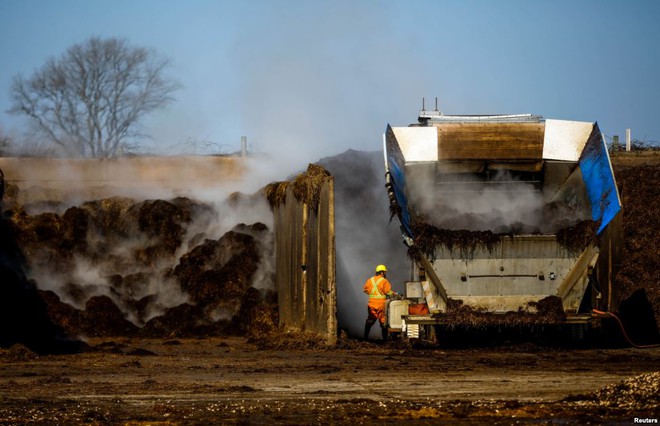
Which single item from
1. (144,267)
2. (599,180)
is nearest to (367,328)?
(599,180)

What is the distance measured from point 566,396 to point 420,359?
15.0 feet

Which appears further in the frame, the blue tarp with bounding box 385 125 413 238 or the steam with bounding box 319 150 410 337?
the steam with bounding box 319 150 410 337

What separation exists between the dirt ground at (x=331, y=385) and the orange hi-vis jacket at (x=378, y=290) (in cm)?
105

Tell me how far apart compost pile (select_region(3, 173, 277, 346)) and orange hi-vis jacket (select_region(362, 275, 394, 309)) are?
2575 mm

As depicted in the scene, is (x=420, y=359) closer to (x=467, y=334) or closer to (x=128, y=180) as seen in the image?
(x=467, y=334)

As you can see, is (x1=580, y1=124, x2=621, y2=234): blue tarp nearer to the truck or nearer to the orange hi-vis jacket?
the truck

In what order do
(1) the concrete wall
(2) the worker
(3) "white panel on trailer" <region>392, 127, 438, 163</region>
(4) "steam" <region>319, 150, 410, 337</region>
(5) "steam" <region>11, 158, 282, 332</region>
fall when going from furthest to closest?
(5) "steam" <region>11, 158, 282, 332</region>
(4) "steam" <region>319, 150, 410, 337</region>
(2) the worker
(3) "white panel on trailer" <region>392, 127, 438, 163</region>
(1) the concrete wall

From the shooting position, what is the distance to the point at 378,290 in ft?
57.5

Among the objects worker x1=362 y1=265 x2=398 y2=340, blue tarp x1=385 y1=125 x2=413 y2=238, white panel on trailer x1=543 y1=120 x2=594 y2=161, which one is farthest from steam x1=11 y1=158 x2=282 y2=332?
white panel on trailer x1=543 y1=120 x2=594 y2=161

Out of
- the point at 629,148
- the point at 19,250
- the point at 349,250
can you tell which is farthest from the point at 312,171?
the point at 629,148

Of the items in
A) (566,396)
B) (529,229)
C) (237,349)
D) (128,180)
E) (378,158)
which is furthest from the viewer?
(128,180)

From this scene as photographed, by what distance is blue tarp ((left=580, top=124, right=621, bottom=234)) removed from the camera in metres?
15.2

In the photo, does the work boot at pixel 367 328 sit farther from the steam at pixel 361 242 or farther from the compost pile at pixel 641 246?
the compost pile at pixel 641 246

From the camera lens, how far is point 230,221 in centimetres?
2106
